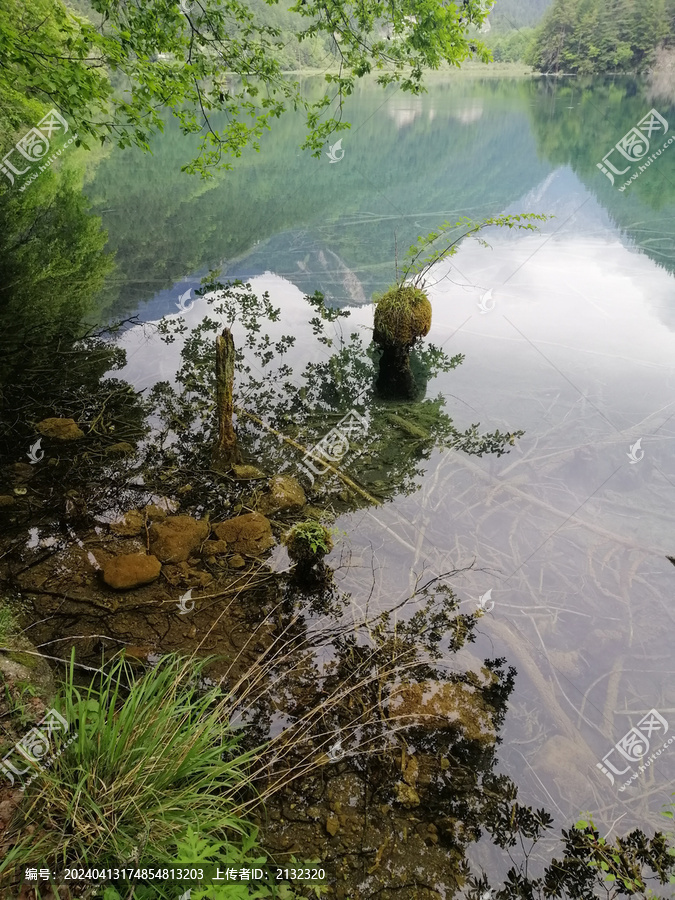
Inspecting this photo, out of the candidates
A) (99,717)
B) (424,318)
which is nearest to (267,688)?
(99,717)

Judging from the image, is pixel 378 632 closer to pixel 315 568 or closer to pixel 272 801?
pixel 315 568

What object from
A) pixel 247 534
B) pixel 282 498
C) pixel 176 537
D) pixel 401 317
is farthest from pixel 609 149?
pixel 176 537

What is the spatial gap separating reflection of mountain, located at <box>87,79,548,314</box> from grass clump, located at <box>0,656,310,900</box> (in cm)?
819

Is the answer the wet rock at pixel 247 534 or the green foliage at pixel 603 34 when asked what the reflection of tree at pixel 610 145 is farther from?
the wet rock at pixel 247 534

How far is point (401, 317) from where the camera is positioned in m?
7.35

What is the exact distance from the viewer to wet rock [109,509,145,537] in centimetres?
→ 447

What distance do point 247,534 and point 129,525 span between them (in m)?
1.01

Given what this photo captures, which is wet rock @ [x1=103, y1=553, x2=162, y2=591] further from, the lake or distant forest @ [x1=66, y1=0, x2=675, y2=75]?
distant forest @ [x1=66, y1=0, x2=675, y2=75]

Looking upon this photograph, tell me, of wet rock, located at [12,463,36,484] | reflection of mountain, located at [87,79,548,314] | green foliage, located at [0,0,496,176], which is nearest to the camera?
green foliage, located at [0,0,496,176]

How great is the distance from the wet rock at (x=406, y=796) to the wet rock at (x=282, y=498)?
2490mm

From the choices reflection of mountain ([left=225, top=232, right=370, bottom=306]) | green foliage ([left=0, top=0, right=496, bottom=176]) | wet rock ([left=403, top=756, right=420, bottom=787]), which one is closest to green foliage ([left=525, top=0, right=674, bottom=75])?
reflection of mountain ([left=225, top=232, right=370, bottom=306])

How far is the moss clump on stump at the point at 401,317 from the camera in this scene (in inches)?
290

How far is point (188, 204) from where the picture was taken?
16797 mm

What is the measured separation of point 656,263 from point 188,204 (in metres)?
13.3
